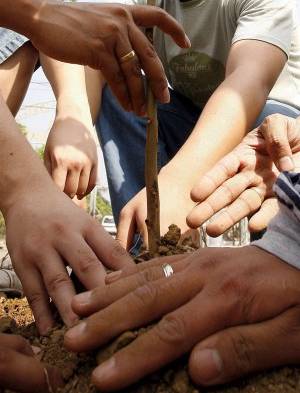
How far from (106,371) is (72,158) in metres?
0.89

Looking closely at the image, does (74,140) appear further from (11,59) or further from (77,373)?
(77,373)

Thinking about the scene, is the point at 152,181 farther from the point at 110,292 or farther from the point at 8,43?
the point at 8,43

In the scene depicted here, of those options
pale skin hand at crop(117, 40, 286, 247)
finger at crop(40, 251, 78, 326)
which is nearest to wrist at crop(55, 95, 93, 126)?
pale skin hand at crop(117, 40, 286, 247)

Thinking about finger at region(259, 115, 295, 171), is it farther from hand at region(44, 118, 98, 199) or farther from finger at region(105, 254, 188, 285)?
finger at region(105, 254, 188, 285)

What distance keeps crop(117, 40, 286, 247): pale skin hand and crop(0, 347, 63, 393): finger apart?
623mm

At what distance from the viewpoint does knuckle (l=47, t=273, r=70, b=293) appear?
0.85m

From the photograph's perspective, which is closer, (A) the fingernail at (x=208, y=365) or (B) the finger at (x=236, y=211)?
(A) the fingernail at (x=208, y=365)

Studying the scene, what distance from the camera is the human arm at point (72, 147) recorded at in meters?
1.39

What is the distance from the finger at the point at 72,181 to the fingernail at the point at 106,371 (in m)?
0.88

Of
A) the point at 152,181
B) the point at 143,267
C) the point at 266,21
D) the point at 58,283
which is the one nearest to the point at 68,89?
the point at 266,21

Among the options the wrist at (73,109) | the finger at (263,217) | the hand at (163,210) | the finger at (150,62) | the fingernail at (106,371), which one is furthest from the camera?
the wrist at (73,109)

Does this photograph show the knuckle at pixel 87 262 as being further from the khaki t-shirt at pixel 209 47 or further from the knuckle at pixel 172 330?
the khaki t-shirt at pixel 209 47

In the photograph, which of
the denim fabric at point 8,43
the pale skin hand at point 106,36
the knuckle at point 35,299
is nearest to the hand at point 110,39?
the pale skin hand at point 106,36

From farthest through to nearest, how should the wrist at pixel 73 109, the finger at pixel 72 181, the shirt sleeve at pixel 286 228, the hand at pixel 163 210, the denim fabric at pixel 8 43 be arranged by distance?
the denim fabric at pixel 8 43 < the wrist at pixel 73 109 < the finger at pixel 72 181 < the hand at pixel 163 210 < the shirt sleeve at pixel 286 228
